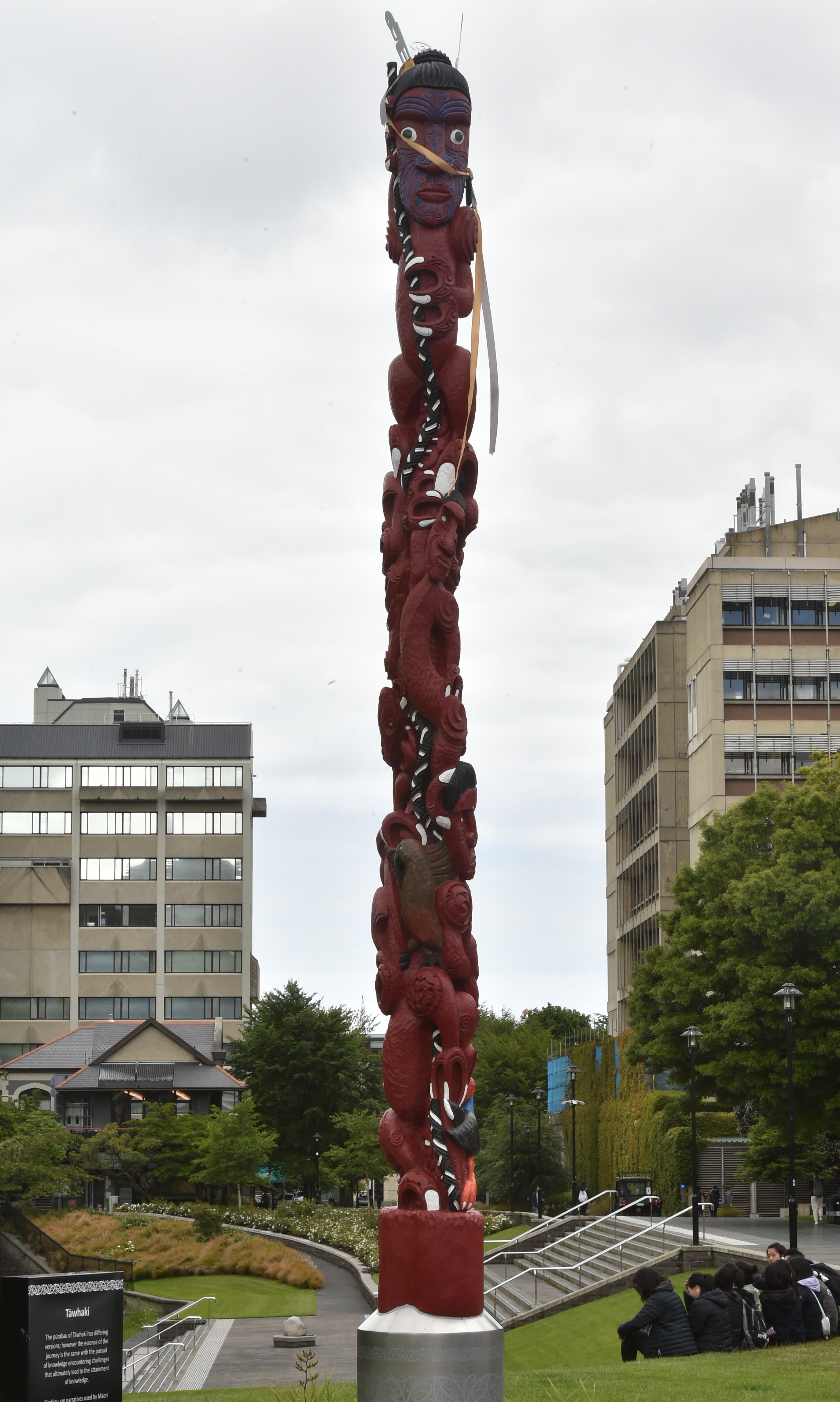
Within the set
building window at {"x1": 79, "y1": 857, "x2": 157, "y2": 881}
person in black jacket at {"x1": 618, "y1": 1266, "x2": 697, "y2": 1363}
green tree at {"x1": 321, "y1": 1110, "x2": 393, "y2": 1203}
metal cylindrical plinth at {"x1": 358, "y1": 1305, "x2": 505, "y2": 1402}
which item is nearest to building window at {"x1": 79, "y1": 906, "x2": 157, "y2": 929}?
building window at {"x1": 79, "y1": 857, "x2": 157, "y2": 881}

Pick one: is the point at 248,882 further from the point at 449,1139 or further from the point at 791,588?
the point at 449,1139

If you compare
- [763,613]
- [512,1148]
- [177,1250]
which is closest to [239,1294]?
[177,1250]

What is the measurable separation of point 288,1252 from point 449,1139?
111ft

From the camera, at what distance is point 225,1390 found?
2200 centimetres

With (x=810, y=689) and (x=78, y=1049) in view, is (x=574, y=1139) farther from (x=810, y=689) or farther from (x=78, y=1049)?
(x=78, y=1049)

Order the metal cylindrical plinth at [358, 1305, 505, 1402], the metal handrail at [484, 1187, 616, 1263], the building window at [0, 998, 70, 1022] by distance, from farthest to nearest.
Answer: the building window at [0, 998, 70, 1022]
the metal handrail at [484, 1187, 616, 1263]
the metal cylindrical plinth at [358, 1305, 505, 1402]

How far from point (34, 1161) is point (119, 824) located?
52495 mm

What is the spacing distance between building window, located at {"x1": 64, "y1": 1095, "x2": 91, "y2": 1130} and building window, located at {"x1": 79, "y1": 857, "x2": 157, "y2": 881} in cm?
2864

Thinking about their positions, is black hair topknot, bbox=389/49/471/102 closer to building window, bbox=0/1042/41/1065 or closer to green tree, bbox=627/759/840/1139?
green tree, bbox=627/759/840/1139

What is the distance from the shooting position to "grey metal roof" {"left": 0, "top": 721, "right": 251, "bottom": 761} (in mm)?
103250

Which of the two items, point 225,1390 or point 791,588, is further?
point 791,588

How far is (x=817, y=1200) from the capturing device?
44.8 meters

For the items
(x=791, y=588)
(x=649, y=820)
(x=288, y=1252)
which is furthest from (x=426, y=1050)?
(x=649, y=820)

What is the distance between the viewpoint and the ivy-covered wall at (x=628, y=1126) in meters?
52.4
